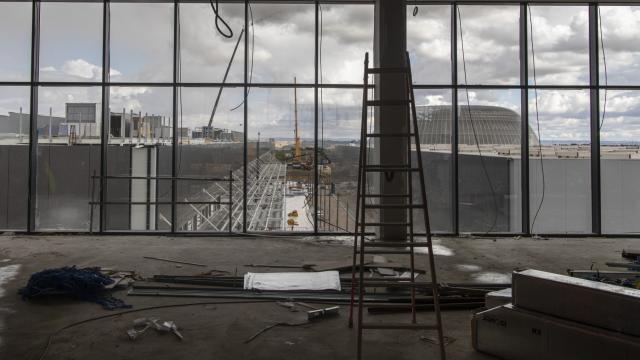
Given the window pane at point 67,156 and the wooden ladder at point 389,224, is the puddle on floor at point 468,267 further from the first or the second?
the window pane at point 67,156

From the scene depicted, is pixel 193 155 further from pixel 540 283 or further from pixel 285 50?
pixel 540 283

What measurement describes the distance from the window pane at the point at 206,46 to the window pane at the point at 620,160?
6103mm

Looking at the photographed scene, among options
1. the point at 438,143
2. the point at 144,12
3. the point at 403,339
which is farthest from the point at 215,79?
the point at 403,339

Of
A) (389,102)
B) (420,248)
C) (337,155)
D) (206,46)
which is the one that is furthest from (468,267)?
(206,46)

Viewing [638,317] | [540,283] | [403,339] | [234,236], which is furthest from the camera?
[234,236]

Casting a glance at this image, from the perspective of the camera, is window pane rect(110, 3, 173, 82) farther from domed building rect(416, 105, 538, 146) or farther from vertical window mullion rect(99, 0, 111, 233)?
domed building rect(416, 105, 538, 146)

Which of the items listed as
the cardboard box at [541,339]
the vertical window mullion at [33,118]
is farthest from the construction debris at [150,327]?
the vertical window mullion at [33,118]

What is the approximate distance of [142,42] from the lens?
26.5 feet

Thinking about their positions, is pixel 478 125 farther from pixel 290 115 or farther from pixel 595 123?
pixel 290 115

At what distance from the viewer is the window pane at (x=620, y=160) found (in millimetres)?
8000

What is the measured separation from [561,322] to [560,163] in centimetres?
616

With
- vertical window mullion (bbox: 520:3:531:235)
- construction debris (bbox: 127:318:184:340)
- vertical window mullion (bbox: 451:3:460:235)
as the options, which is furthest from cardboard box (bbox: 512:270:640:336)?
vertical window mullion (bbox: 520:3:531:235)

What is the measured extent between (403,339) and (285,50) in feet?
19.7

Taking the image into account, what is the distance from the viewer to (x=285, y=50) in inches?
321
